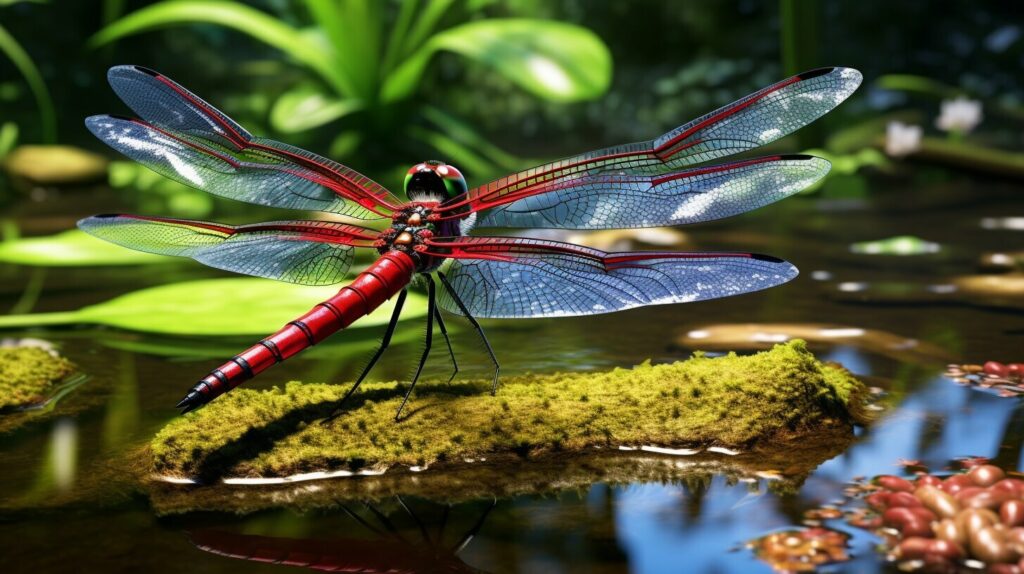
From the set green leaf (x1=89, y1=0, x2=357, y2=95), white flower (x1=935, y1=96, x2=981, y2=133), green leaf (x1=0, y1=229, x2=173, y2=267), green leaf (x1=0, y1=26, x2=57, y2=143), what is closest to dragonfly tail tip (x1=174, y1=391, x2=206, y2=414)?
green leaf (x1=0, y1=229, x2=173, y2=267)

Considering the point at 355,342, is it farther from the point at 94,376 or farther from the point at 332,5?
the point at 332,5

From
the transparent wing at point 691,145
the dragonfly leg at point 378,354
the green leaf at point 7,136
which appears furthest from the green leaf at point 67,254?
the green leaf at point 7,136

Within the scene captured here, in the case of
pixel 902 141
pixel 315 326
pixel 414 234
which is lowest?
pixel 315 326

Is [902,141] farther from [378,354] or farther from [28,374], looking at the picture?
[28,374]

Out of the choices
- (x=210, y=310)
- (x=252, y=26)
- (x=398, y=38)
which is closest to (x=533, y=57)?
(x=398, y=38)

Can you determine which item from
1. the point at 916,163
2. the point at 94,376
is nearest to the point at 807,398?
the point at 94,376

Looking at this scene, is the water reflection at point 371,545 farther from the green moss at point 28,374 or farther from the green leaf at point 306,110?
the green leaf at point 306,110
